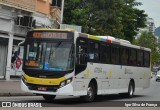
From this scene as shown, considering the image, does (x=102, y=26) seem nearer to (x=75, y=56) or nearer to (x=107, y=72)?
(x=107, y=72)

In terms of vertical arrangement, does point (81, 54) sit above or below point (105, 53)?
below

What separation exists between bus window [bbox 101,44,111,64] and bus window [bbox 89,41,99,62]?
1.90 feet

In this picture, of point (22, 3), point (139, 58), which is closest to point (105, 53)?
point (139, 58)

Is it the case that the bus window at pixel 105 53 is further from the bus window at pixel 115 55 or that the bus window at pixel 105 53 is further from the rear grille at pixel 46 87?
the rear grille at pixel 46 87

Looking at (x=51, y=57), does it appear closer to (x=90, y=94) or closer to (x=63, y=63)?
(x=63, y=63)

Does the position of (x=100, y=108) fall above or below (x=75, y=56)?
below

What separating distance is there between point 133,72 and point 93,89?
6.41 metres

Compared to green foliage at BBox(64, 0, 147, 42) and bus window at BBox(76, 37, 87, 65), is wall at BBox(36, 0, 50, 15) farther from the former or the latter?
bus window at BBox(76, 37, 87, 65)

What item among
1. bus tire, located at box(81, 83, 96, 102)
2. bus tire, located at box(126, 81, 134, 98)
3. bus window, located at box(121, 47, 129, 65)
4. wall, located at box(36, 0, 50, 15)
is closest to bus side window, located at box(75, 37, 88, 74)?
bus tire, located at box(81, 83, 96, 102)

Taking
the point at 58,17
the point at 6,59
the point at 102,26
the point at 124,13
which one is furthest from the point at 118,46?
the point at 124,13

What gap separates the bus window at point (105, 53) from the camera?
846 inches

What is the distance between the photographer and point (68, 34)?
18766 millimetres

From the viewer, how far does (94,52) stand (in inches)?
810

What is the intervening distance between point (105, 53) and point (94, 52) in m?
1.36
